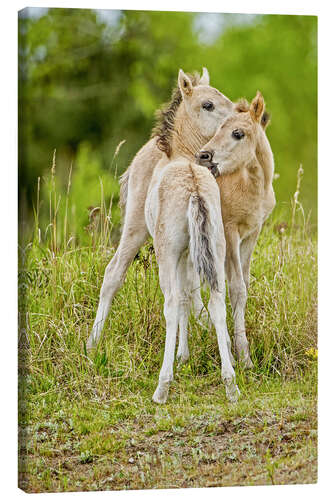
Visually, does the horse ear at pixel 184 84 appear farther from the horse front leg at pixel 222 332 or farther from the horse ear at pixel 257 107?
the horse front leg at pixel 222 332

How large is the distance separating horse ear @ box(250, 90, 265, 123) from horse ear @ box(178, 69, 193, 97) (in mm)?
424

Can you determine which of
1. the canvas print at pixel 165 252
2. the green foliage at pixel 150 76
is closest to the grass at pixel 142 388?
the canvas print at pixel 165 252

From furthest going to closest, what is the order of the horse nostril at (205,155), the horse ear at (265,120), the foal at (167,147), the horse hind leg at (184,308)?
the horse ear at (265,120) < the foal at (167,147) < the horse nostril at (205,155) < the horse hind leg at (184,308)

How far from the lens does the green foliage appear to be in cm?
645

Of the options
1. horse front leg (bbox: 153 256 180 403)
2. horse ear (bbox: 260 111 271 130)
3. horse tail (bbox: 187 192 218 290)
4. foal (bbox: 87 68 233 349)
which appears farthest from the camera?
horse ear (bbox: 260 111 271 130)

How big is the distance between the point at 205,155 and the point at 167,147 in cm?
30

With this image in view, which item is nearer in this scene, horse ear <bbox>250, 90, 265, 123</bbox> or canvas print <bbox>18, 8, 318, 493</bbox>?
canvas print <bbox>18, 8, 318, 493</bbox>

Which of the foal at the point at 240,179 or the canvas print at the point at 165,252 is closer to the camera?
the canvas print at the point at 165,252

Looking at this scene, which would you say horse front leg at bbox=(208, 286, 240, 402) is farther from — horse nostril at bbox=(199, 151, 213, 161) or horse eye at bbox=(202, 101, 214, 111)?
horse eye at bbox=(202, 101, 214, 111)

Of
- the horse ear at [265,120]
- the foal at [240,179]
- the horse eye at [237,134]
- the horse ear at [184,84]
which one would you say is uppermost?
the horse ear at [184,84]

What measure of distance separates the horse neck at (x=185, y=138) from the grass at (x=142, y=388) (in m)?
0.70

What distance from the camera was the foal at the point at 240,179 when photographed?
252 inches

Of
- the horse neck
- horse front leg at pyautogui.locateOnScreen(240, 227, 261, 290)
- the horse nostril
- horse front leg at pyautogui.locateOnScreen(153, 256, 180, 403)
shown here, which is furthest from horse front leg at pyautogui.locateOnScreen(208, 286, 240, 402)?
the horse neck

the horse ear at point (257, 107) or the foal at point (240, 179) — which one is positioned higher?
the horse ear at point (257, 107)
